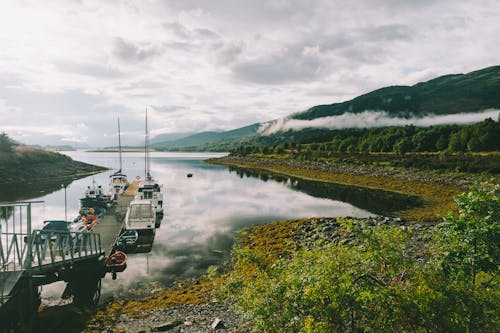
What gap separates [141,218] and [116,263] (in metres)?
11.3

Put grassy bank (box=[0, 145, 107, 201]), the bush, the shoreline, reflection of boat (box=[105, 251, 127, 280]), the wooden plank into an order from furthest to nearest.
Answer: grassy bank (box=[0, 145, 107, 201]), reflection of boat (box=[105, 251, 127, 280]), the shoreline, the wooden plank, the bush

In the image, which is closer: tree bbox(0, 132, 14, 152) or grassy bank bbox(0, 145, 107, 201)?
grassy bank bbox(0, 145, 107, 201)

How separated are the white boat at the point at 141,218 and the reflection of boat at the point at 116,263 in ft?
31.0

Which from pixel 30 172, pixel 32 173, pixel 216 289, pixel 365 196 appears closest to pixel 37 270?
pixel 216 289

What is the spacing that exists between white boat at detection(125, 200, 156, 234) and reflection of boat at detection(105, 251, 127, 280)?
9445 millimetres

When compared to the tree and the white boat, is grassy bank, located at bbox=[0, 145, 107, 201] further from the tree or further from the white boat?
the white boat

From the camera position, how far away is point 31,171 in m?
100

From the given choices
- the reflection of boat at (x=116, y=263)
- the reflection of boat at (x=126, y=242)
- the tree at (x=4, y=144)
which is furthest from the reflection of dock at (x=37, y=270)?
the tree at (x=4, y=144)

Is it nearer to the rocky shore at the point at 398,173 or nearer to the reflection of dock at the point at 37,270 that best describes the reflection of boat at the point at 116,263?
the reflection of dock at the point at 37,270

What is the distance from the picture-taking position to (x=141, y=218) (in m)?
38.2

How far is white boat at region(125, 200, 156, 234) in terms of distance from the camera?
37406mm

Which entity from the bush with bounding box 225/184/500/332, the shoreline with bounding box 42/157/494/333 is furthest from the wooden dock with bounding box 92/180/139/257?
the bush with bounding box 225/184/500/332

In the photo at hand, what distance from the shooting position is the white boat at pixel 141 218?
37.4 m

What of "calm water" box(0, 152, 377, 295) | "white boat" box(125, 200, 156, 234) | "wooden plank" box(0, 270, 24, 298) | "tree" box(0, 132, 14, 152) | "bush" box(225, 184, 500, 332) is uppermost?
"tree" box(0, 132, 14, 152)
